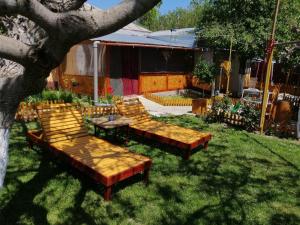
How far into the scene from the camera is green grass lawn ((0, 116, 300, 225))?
17.3ft

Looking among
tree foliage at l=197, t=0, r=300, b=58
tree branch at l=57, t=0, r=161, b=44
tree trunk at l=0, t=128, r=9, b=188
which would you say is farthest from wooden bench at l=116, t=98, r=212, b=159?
tree foliage at l=197, t=0, r=300, b=58

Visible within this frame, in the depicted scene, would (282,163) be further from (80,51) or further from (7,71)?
(80,51)

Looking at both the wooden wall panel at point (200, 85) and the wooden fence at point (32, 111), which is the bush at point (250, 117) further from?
the wooden wall panel at point (200, 85)

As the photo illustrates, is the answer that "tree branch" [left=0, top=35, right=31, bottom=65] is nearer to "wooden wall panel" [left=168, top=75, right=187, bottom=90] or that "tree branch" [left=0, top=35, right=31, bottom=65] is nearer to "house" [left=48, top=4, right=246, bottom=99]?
"house" [left=48, top=4, right=246, bottom=99]

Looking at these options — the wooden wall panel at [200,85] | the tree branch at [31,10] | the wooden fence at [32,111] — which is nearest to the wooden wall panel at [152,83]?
the wooden wall panel at [200,85]

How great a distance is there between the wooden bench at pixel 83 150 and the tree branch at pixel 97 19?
3.77 m

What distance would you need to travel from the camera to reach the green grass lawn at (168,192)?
5262 millimetres

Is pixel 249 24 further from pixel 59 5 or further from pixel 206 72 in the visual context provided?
pixel 59 5

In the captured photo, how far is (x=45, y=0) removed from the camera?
3.19 metres

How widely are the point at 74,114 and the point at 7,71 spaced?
16.6 ft

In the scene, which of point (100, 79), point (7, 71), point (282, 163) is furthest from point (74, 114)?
point (100, 79)

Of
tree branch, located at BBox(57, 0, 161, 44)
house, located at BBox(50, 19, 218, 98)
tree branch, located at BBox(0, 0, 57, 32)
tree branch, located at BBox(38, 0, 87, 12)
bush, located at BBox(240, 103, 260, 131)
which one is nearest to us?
tree branch, located at BBox(0, 0, 57, 32)

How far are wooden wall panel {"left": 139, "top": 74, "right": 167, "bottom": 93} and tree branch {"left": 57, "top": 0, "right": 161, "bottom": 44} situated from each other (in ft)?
51.2

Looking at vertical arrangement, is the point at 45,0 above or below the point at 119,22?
above
